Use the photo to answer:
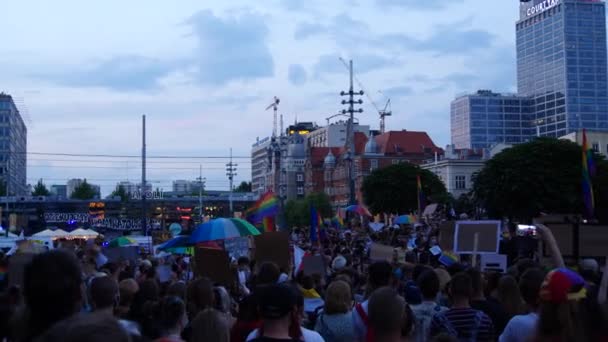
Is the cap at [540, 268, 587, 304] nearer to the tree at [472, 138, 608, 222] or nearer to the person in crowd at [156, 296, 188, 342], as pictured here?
the person in crowd at [156, 296, 188, 342]

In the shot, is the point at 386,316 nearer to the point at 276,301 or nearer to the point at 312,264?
the point at 276,301

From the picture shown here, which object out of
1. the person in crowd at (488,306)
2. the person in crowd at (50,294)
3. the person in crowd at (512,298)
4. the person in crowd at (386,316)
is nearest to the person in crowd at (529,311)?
the person in crowd at (488,306)

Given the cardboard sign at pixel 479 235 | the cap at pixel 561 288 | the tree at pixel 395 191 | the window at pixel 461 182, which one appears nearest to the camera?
the cap at pixel 561 288

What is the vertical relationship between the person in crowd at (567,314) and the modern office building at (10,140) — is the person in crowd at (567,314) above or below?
below

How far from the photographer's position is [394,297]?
606 centimetres

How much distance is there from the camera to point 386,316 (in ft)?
19.7

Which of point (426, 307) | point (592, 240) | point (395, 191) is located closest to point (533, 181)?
point (395, 191)

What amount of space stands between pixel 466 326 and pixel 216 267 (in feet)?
18.4

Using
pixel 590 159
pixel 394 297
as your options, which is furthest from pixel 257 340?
pixel 590 159

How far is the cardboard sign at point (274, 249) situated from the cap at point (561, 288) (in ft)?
28.8

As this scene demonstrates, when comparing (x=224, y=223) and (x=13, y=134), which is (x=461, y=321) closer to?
(x=224, y=223)

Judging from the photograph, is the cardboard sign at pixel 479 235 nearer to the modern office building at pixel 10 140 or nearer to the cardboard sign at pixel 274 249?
the cardboard sign at pixel 274 249

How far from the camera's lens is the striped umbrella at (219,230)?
1773 centimetres

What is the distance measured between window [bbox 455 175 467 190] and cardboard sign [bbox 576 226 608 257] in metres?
114
